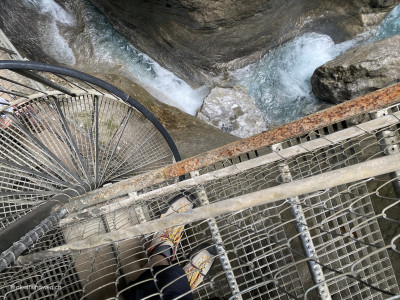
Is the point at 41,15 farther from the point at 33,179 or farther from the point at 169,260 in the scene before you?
the point at 169,260

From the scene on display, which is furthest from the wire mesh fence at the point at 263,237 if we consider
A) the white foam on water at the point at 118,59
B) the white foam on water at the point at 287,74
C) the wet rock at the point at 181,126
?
the white foam on water at the point at 118,59

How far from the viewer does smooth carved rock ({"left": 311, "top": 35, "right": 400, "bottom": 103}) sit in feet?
15.0

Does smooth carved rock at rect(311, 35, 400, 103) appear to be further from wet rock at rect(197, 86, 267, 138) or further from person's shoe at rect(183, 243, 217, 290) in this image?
person's shoe at rect(183, 243, 217, 290)

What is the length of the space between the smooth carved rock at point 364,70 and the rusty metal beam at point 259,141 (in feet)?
9.70

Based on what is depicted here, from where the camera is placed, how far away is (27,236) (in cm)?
191

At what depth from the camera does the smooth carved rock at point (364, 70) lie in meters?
4.59

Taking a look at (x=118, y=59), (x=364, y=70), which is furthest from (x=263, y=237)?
(x=118, y=59)

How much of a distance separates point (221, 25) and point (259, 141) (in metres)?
3.18

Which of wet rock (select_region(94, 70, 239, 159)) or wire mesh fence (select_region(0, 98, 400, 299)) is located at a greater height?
wet rock (select_region(94, 70, 239, 159))

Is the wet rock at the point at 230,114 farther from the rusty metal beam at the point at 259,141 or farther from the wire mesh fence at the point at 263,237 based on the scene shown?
the rusty metal beam at the point at 259,141

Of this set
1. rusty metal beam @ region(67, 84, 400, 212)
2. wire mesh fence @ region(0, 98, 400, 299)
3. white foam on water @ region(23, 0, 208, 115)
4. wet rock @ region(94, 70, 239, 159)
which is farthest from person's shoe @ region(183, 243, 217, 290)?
white foam on water @ region(23, 0, 208, 115)

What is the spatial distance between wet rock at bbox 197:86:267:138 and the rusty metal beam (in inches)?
134

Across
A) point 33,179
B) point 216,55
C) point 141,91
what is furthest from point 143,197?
point 216,55

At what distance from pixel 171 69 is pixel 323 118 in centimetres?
427
